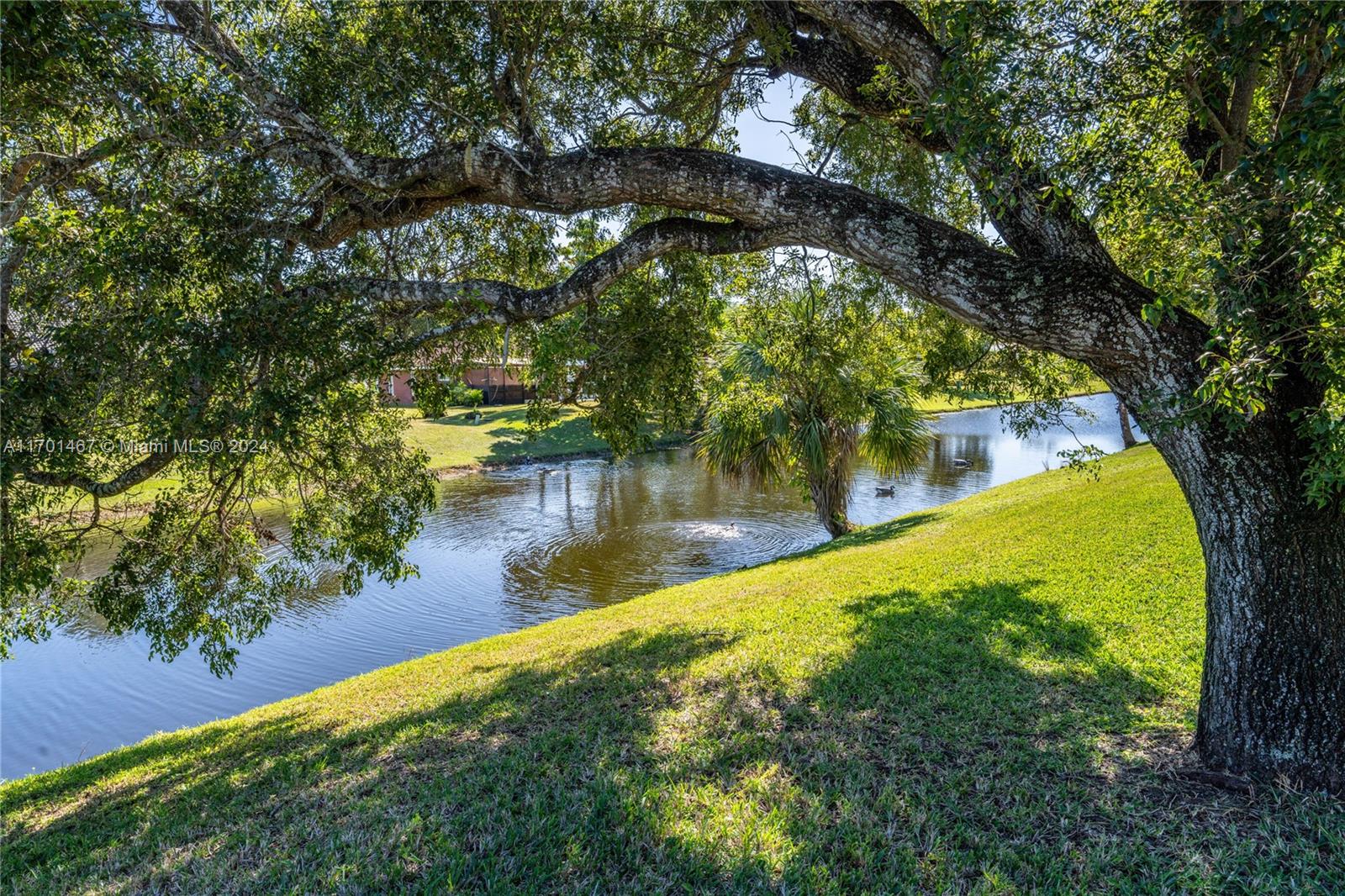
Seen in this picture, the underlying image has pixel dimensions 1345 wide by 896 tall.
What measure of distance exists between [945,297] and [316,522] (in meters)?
5.02

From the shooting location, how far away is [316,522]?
5375mm

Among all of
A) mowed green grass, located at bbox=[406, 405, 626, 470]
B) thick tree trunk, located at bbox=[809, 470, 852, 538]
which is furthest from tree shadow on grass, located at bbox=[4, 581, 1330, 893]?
mowed green grass, located at bbox=[406, 405, 626, 470]

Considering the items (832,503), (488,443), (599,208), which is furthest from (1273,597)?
(488,443)

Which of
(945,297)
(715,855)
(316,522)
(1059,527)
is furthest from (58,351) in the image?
(1059,527)

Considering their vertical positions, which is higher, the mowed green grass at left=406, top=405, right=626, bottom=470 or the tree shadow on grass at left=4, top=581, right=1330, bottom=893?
the mowed green grass at left=406, top=405, right=626, bottom=470

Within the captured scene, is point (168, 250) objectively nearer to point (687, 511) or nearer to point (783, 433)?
point (783, 433)

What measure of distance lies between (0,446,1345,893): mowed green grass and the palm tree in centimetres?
445

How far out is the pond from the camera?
26.4 feet

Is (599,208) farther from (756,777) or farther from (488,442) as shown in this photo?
(488,442)

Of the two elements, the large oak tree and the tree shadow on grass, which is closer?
the large oak tree

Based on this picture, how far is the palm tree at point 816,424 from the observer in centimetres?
1044

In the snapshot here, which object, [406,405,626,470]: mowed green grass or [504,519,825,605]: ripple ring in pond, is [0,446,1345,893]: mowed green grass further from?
[406,405,626,470]: mowed green grass

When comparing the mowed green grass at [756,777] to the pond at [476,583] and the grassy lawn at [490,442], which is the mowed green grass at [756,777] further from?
the grassy lawn at [490,442]

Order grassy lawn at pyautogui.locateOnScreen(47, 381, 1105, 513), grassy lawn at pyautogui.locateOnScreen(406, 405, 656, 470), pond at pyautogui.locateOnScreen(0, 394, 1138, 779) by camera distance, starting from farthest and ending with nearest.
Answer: grassy lawn at pyautogui.locateOnScreen(406, 405, 656, 470)
grassy lawn at pyautogui.locateOnScreen(47, 381, 1105, 513)
pond at pyautogui.locateOnScreen(0, 394, 1138, 779)
